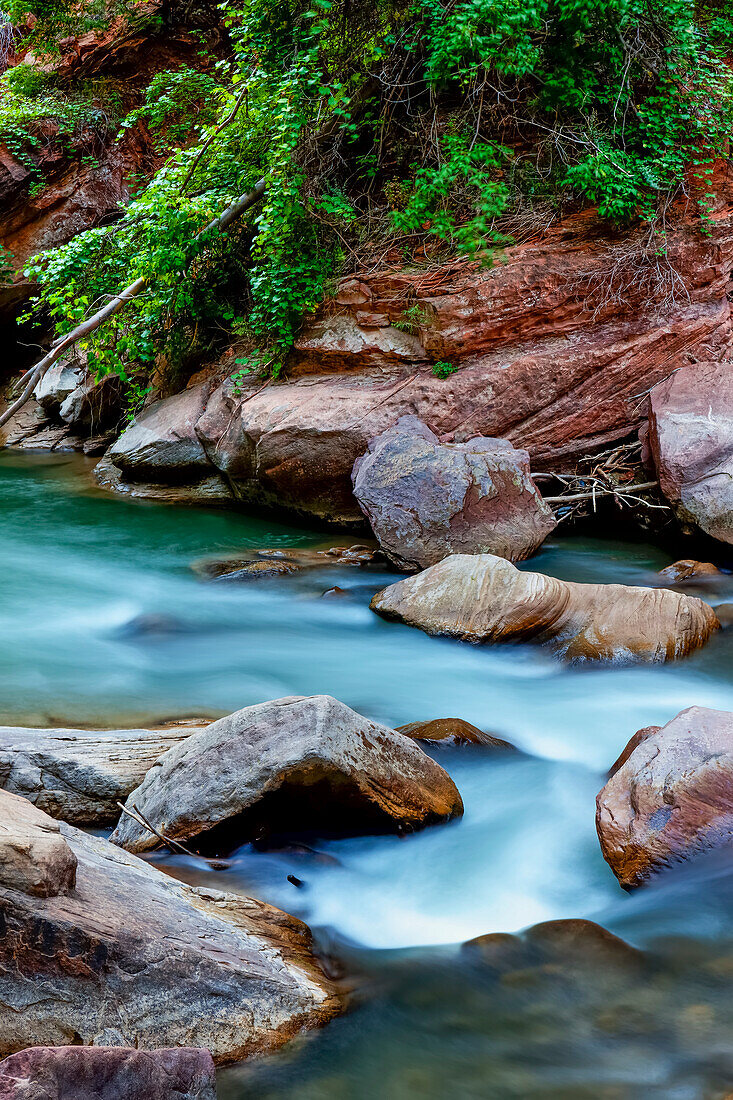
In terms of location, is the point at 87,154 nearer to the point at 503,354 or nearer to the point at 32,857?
the point at 503,354

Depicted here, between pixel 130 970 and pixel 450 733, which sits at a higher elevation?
pixel 130 970

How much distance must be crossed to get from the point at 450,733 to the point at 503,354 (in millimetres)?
5223

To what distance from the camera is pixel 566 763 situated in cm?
432

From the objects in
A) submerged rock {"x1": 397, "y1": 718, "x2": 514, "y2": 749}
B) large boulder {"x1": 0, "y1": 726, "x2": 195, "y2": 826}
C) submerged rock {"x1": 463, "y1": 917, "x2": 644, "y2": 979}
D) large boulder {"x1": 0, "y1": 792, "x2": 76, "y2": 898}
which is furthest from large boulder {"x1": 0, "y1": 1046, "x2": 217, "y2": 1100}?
submerged rock {"x1": 397, "y1": 718, "x2": 514, "y2": 749}

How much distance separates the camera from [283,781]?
126 inches

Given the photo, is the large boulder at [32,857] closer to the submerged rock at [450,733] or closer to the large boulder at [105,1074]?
the large boulder at [105,1074]

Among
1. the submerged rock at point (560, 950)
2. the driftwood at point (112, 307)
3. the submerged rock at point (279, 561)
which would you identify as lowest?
the submerged rock at point (279, 561)

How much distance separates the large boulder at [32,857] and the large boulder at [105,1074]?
414mm

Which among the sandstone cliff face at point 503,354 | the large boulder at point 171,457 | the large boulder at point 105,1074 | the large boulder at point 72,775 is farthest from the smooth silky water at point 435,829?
the large boulder at point 171,457

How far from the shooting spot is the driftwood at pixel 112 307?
7.48 metres

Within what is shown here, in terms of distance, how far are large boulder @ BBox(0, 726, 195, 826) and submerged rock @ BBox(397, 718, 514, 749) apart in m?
1.35

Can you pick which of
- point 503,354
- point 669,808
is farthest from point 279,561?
point 669,808

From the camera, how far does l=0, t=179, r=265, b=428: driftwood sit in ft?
Result: 24.5

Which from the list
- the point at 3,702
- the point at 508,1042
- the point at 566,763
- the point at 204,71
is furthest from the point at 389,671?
the point at 204,71
